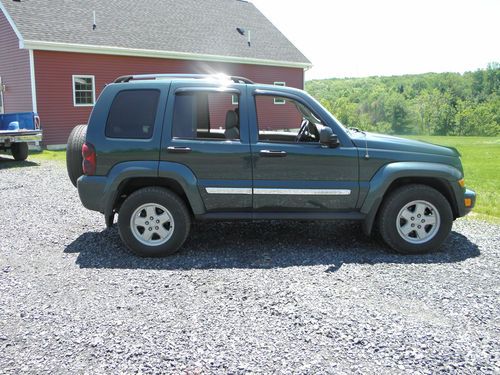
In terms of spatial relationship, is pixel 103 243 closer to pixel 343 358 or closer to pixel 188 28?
pixel 343 358

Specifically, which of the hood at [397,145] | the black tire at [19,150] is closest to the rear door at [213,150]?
the hood at [397,145]

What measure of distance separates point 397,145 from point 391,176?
41cm

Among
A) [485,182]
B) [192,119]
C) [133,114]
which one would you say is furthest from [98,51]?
[192,119]

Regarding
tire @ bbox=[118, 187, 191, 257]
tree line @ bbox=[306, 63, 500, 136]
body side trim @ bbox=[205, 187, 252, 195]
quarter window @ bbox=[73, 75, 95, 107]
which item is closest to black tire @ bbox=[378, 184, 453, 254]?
body side trim @ bbox=[205, 187, 252, 195]

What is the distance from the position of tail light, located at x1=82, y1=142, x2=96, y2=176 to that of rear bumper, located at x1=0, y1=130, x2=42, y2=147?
9.49m

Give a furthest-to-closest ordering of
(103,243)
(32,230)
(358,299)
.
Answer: (32,230) < (103,243) < (358,299)

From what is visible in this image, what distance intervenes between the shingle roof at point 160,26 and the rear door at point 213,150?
48.3 feet

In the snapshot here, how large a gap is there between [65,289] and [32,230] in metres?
2.59

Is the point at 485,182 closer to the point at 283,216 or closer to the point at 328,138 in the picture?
the point at 328,138

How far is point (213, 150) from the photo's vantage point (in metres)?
5.54

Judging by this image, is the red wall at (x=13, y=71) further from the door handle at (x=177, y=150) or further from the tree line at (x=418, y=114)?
the tree line at (x=418, y=114)

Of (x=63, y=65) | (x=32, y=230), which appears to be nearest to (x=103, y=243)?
(x=32, y=230)

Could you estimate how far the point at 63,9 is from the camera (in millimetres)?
20906

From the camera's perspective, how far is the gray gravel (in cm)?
337
